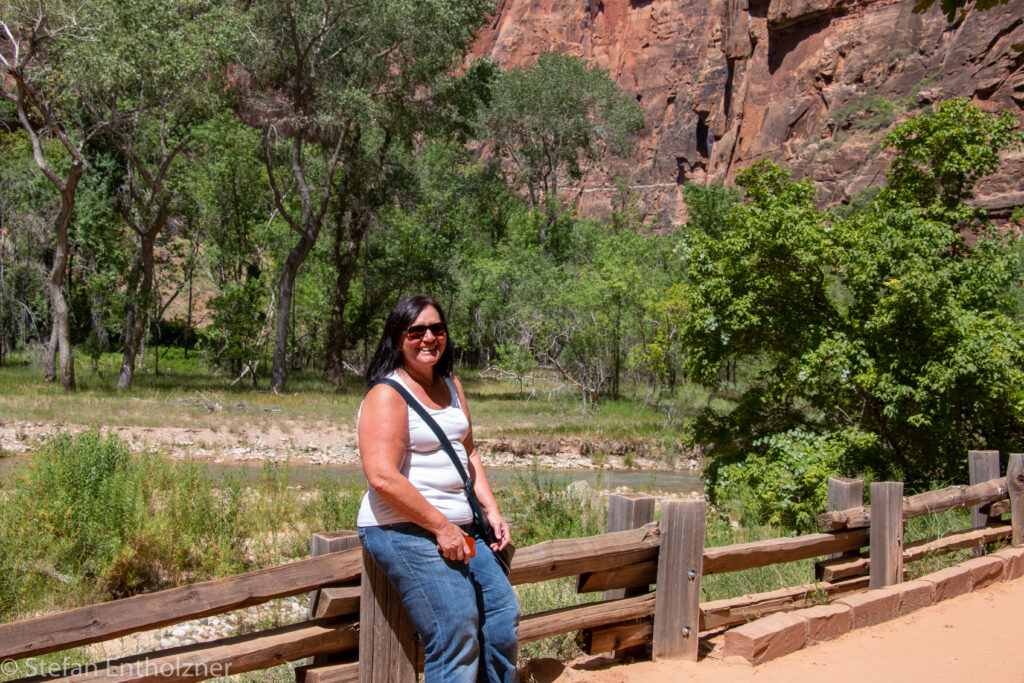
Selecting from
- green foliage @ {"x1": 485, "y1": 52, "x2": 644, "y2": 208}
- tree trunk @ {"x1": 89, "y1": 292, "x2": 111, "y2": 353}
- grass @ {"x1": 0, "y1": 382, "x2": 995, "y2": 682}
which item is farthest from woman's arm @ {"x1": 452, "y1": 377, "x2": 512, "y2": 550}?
green foliage @ {"x1": 485, "y1": 52, "x2": 644, "y2": 208}

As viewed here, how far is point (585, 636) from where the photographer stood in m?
4.35

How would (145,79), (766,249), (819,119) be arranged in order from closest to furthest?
(766,249) < (145,79) < (819,119)

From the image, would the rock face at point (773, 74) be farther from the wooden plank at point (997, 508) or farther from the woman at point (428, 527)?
the woman at point (428, 527)

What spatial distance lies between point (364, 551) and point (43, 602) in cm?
486

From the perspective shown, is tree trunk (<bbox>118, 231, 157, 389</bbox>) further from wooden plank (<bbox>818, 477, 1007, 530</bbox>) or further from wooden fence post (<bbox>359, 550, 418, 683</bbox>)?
wooden fence post (<bbox>359, 550, 418, 683</bbox>)

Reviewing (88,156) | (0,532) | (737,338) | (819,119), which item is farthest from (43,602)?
(819,119)

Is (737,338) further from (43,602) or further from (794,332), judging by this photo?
(43,602)

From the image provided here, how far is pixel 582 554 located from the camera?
13.2 feet

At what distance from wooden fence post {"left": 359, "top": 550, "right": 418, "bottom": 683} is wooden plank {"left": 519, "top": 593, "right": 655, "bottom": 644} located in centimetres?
75

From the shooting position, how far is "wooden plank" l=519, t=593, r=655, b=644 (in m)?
3.97

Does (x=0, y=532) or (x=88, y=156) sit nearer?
(x=0, y=532)

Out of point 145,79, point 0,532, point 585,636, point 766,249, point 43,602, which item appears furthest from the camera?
point 145,79

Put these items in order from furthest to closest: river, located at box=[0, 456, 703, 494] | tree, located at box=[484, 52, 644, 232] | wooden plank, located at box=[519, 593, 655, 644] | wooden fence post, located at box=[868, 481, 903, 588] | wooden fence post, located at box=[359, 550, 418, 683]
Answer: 1. tree, located at box=[484, 52, 644, 232]
2. river, located at box=[0, 456, 703, 494]
3. wooden fence post, located at box=[868, 481, 903, 588]
4. wooden plank, located at box=[519, 593, 655, 644]
5. wooden fence post, located at box=[359, 550, 418, 683]

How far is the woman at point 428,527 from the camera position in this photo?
304 centimetres
